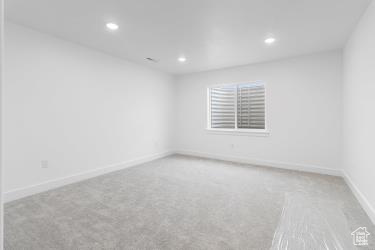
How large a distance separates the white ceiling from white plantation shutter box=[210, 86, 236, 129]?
1442mm

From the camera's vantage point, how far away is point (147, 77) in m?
4.65

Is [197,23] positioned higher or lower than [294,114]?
higher

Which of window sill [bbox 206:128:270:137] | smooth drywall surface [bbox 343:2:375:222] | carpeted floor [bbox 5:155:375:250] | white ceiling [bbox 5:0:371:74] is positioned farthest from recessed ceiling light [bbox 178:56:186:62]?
smooth drywall surface [bbox 343:2:375:222]

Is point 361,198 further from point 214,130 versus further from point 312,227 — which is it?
point 214,130

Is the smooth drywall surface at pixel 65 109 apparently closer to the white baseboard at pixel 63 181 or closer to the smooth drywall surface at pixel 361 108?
the white baseboard at pixel 63 181

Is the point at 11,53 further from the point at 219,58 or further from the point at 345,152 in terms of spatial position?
the point at 345,152

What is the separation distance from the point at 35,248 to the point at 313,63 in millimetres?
4953

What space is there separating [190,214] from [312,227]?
4.26 feet

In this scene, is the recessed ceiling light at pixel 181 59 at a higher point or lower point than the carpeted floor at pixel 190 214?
higher

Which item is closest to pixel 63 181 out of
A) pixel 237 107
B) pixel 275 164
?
pixel 237 107

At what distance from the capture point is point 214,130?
4984 millimetres

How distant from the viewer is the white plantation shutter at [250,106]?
4455 mm

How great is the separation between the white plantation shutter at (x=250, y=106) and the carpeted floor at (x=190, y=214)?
1525 mm

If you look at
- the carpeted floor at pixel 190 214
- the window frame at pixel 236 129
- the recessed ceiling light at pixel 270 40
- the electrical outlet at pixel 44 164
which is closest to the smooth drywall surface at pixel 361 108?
the carpeted floor at pixel 190 214
